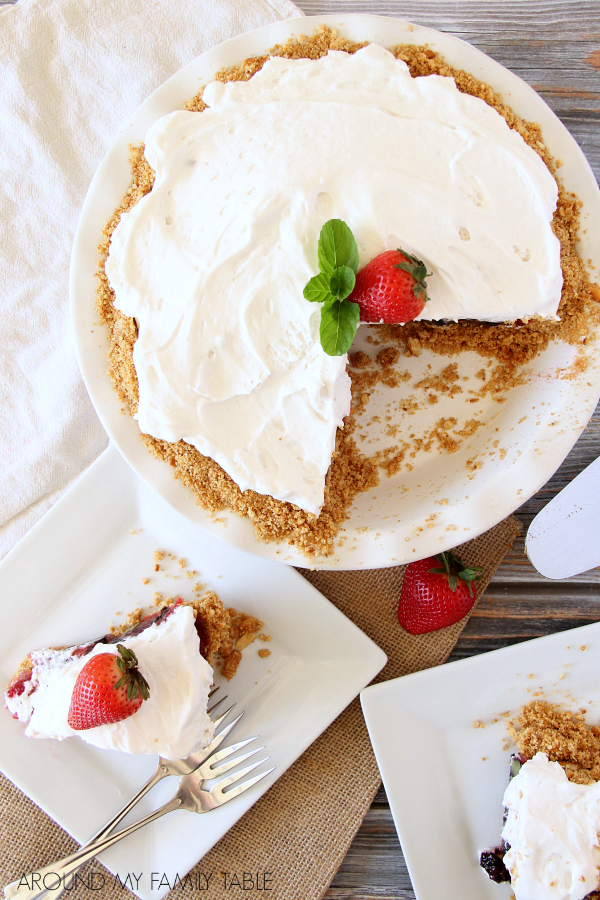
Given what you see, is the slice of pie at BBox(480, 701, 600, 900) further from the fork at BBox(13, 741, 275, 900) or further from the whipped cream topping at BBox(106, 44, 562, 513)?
the whipped cream topping at BBox(106, 44, 562, 513)

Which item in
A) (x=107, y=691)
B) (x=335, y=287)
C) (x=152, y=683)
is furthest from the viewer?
(x=152, y=683)

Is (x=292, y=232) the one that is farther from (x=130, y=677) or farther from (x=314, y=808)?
(x=314, y=808)

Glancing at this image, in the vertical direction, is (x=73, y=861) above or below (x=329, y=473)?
below

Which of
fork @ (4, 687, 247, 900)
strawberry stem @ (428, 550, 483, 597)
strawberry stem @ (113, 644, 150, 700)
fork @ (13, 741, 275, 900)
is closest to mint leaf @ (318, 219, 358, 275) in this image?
strawberry stem @ (428, 550, 483, 597)

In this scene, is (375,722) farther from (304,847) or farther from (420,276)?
(420,276)

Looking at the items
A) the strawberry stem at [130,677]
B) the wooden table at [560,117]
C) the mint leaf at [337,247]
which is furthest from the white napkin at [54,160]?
the mint leaf at [337,247]

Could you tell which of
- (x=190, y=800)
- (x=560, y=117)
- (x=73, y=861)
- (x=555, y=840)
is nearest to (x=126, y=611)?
(x=190, y=800)

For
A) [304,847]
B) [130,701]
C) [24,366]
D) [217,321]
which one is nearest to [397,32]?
[217,321]

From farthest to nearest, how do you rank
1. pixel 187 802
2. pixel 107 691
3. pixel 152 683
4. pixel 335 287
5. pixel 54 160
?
pixel 54 160 < pixel 187 802 < pixel 152 683 < pixel 107 691 < pixel 335 287
